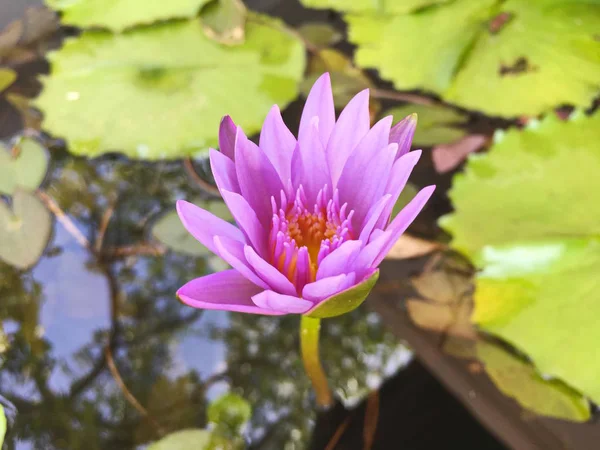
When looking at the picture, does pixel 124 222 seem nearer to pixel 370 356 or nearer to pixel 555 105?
pixel 370 356

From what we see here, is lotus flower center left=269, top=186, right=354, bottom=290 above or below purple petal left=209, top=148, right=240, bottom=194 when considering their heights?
below

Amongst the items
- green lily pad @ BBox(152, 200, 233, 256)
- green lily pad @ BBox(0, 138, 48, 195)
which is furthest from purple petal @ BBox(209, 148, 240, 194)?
green lily pad @ BBox(0, 138, 48, 195)

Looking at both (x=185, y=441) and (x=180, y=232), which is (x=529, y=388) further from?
(x=180, y=232)

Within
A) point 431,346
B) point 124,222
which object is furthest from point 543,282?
point 124,222

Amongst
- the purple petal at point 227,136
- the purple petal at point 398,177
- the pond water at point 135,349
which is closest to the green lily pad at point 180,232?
the pond water at point 135,349

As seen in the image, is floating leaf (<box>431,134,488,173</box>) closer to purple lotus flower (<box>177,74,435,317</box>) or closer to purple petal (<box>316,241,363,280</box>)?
purple lotus flower (<box>177,74,435,317</box>)

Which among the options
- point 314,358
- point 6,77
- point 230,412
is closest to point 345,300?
point 314,358
